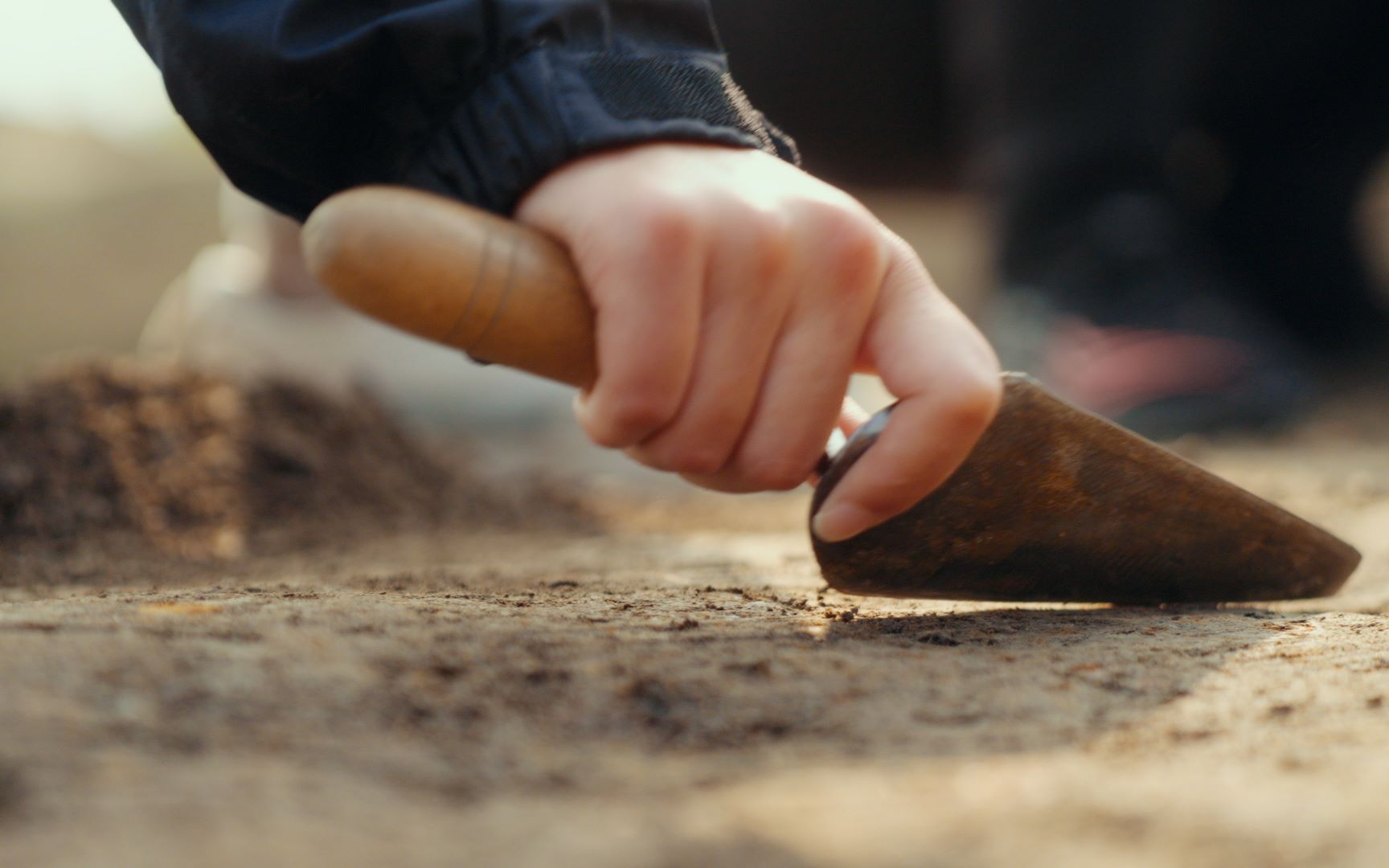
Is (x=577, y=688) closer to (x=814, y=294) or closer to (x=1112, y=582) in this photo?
(x=814, y=294)

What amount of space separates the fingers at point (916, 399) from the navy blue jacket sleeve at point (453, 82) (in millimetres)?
219

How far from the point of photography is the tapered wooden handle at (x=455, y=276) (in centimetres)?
94

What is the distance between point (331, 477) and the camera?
8.12ft

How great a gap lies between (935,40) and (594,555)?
3660 mm

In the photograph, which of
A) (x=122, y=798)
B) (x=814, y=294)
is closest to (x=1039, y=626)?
(x=814, y=294)

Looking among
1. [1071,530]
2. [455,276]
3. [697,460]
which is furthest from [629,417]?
[1071,530]

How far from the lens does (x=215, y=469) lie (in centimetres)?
231

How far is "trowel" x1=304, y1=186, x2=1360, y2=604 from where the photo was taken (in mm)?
958

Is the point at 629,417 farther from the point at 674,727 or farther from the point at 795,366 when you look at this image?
the point at 674,727

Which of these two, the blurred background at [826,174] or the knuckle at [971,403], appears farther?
the blurred background at [826,174]

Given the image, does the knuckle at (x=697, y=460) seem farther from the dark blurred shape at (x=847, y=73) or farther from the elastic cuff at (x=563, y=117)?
the dark blurred shape at (x=847, y=73)

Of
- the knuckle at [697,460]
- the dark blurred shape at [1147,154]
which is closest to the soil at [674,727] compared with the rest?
the knuckle at [697,460]

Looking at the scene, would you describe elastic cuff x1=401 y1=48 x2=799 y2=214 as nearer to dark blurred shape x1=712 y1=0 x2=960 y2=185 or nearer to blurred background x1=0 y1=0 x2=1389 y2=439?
blurred background x1=0 y1=0 x2=1389 y2=439

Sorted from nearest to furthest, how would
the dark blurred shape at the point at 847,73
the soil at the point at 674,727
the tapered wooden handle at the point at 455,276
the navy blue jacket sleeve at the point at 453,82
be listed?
the soil at the point at 674,727 < the tapered wooden handle at the point at 455,276 < the navy blue jacket sleeve at the point at 453,82 < the dark blurred shape at the point at 847,73
